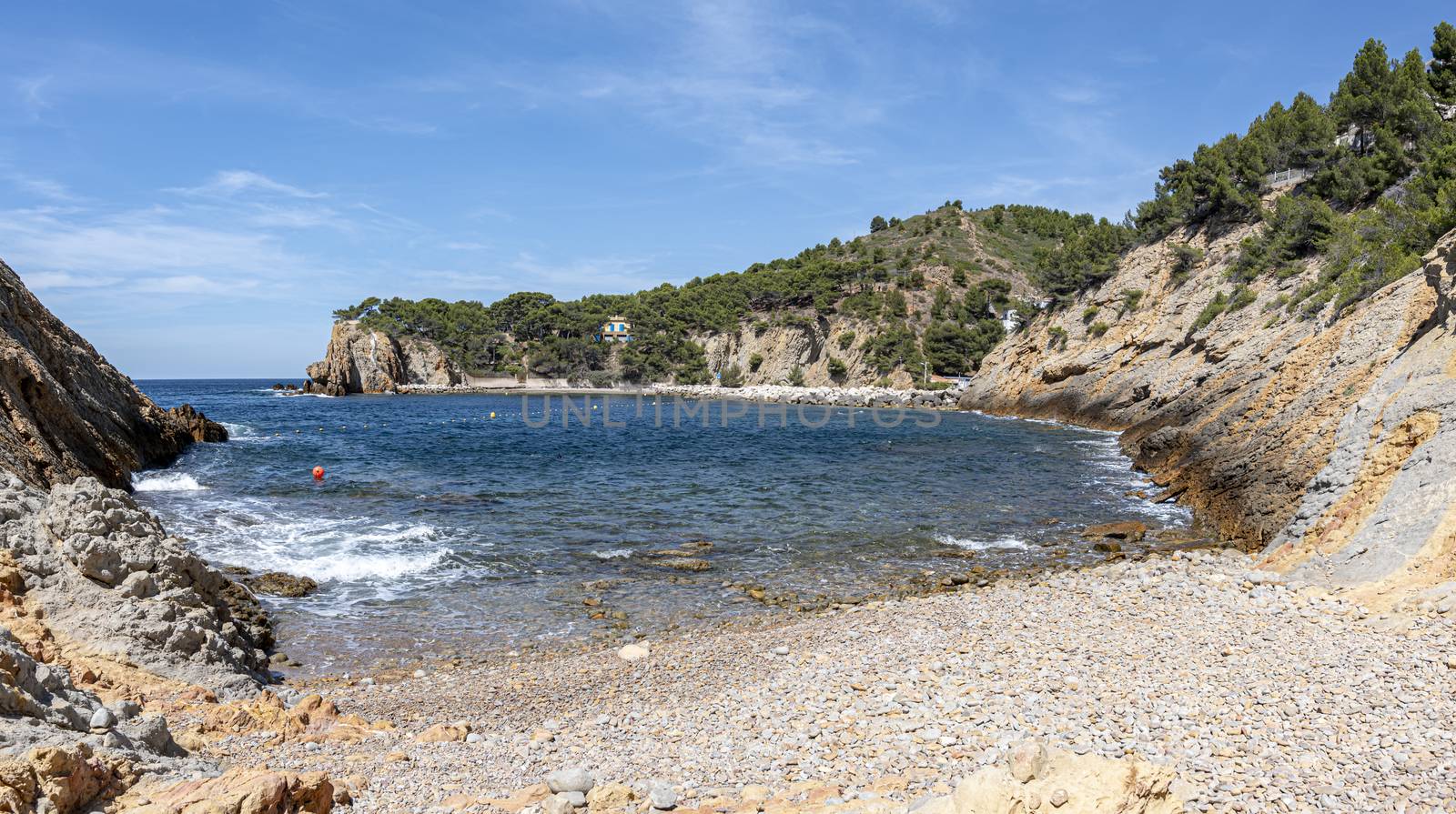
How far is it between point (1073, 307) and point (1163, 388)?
871 inches

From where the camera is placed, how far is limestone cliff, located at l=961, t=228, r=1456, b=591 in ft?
36.6

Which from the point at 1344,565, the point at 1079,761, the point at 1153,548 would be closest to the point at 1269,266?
the point at 1153,548

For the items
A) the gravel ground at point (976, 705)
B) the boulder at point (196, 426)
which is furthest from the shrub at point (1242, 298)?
the boulder at point (196, 426)

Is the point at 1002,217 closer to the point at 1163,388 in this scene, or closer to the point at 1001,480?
the point at 1163,388

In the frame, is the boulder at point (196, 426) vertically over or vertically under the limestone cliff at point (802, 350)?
under

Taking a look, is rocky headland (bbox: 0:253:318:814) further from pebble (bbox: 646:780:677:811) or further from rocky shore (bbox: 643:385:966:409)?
rocky shore (bbox: 643:385:966:409)

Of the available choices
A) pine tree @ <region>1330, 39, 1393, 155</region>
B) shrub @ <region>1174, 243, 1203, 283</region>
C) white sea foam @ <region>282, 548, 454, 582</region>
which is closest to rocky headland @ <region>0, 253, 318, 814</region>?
white sea foam @ <region>282, 548, 454, 582</region>

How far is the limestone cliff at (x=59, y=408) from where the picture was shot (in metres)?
16.3

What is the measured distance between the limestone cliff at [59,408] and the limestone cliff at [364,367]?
80.3 metres

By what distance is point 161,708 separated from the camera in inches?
268

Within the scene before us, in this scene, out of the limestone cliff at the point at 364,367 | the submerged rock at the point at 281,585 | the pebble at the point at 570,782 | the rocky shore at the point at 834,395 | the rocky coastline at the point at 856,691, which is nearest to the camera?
the rocky coastline at the point at 856,691

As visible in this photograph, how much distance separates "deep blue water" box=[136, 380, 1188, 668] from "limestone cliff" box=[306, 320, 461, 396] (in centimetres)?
6845

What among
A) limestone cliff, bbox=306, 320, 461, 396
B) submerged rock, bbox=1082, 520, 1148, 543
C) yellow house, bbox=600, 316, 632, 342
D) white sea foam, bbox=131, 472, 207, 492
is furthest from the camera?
yellow house, bbox=600, 316, 632, 342

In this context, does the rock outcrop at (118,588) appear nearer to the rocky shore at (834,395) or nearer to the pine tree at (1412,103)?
the pine tree at (1412,103)
